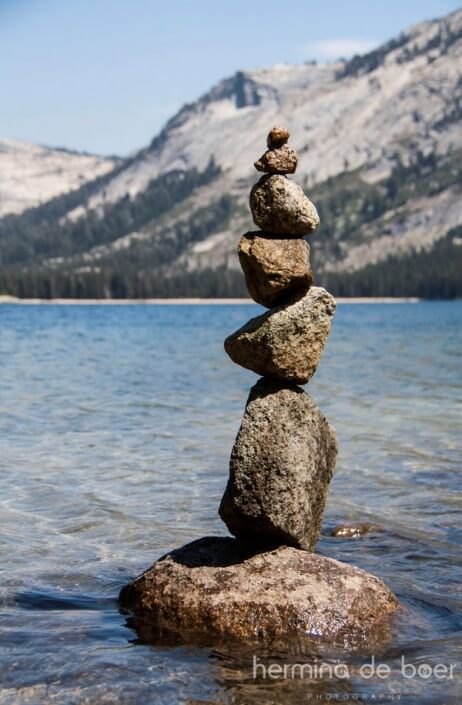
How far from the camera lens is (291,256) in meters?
13.0

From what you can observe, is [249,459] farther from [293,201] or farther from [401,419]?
[401,419]

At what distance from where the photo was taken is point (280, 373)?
12961 mm

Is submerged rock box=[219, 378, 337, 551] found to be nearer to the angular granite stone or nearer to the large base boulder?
the large base boulder

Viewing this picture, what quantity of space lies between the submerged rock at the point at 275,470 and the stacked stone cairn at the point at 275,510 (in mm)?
14

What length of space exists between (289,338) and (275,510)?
2.39m

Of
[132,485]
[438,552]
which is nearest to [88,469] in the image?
[132,485]

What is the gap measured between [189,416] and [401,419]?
7685 millimetres

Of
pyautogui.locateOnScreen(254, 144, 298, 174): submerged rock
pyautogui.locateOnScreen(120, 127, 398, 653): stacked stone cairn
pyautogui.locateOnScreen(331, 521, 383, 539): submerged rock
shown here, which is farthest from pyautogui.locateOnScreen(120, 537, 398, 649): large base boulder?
pyautogui.locateOnScreen(254, 144, 298, 174): submerged rock

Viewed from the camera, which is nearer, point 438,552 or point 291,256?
point 291,256

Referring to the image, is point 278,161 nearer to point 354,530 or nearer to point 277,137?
point 277,137

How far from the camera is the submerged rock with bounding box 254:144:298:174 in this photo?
13.1 m

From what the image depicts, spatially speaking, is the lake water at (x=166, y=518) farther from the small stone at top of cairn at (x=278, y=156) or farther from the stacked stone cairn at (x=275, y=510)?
the small stone at top of cairn at (x=278, y=156)

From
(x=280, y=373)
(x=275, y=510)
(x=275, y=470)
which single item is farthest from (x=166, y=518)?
(x=280, y=373)

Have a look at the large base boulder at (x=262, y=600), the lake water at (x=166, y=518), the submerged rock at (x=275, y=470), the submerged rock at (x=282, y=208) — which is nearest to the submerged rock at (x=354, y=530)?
the lake water at (x=166, y=518)
